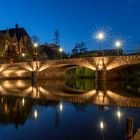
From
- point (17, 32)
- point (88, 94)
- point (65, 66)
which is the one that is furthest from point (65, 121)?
point (17, 32)

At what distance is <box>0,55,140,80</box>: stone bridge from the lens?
182 ft

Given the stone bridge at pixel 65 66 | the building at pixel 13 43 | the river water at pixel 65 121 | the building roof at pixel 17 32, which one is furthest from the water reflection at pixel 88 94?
the building roof at pixel 17 32

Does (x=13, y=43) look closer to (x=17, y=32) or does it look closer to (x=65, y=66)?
(x=17, y=32)

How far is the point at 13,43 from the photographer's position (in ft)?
330

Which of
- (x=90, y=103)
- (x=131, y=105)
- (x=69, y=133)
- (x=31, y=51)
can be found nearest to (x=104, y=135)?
(x=69, y=133)

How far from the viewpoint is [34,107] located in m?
27.5

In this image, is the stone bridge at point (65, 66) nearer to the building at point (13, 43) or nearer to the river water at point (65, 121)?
the building at point (13, 43)

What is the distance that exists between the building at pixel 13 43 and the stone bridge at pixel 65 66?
10621 millimetres

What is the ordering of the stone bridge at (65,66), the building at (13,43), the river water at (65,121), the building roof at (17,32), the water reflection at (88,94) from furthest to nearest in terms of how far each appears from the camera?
the building roof at (17,32) < the building at (13,43) < the stone bridge at (65,66) < the water reflection at (88,94) < the river water at (65,121)

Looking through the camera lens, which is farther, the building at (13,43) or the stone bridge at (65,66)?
the building at (13,43)

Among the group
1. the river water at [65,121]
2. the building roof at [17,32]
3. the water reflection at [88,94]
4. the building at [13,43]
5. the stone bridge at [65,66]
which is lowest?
the river water at [65,121]

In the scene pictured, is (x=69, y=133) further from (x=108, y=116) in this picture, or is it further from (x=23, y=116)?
(x=23, y=116)

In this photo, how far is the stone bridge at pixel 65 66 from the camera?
2179 inches

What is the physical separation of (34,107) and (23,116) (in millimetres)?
4481
